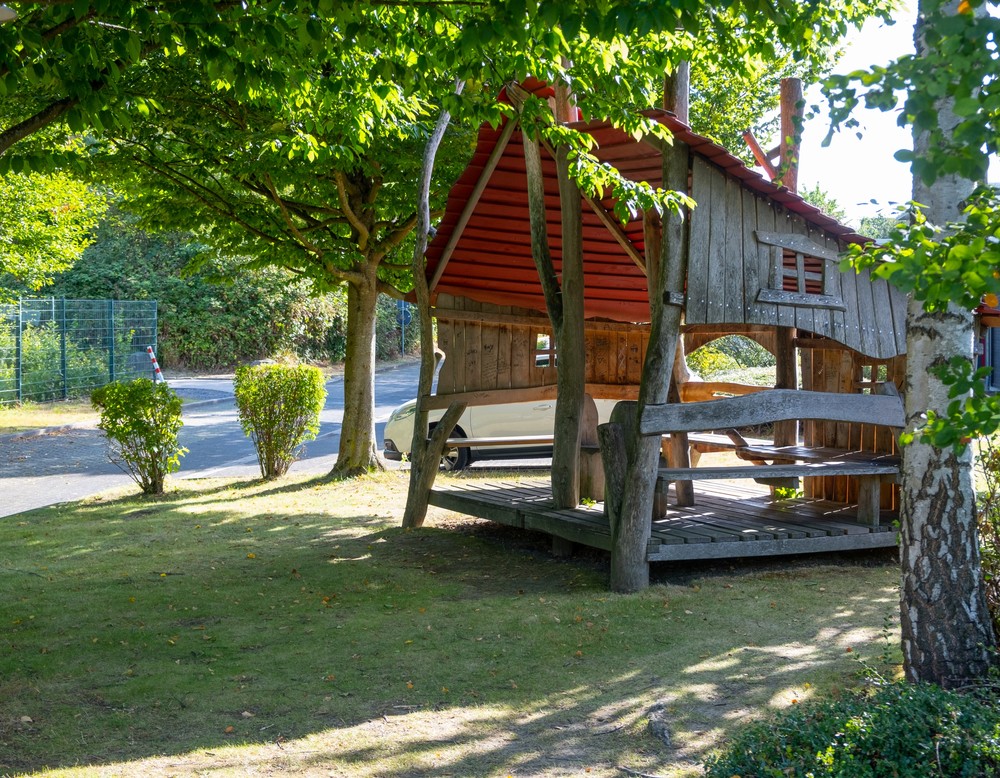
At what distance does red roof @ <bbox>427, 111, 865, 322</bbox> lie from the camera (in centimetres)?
852

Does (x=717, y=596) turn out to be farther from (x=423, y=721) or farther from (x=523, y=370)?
(x=523, y=370)

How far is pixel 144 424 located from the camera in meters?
12.2

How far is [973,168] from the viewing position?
7.93ft

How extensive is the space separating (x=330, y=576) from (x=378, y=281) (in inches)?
268

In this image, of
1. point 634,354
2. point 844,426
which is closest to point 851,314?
point 844,426

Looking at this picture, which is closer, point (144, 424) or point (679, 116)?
point (679, 116)

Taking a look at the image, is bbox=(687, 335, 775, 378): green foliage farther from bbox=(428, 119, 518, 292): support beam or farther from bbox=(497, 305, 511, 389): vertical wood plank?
bbox=(428, 119, 518, 292): support beam

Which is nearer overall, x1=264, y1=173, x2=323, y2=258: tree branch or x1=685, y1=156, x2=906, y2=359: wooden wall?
x1=685, y1=156, x2=906, y2=359: wooden wall

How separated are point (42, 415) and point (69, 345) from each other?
4.66 meters

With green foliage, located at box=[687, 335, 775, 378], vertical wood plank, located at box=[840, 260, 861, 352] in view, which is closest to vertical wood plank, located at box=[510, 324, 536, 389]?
vertical wood plank, located at box=[840, 260, 861, 352]

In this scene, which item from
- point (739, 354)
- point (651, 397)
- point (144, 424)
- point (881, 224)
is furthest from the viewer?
point (739, 354)

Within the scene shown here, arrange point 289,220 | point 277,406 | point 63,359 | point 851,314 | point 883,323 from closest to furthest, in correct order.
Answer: point 851,314, point 883,323, point 289,220, point 277,406, point 63,359

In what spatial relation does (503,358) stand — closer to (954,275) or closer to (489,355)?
(489,355)

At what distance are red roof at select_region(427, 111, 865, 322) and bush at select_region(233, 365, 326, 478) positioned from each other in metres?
3.92
